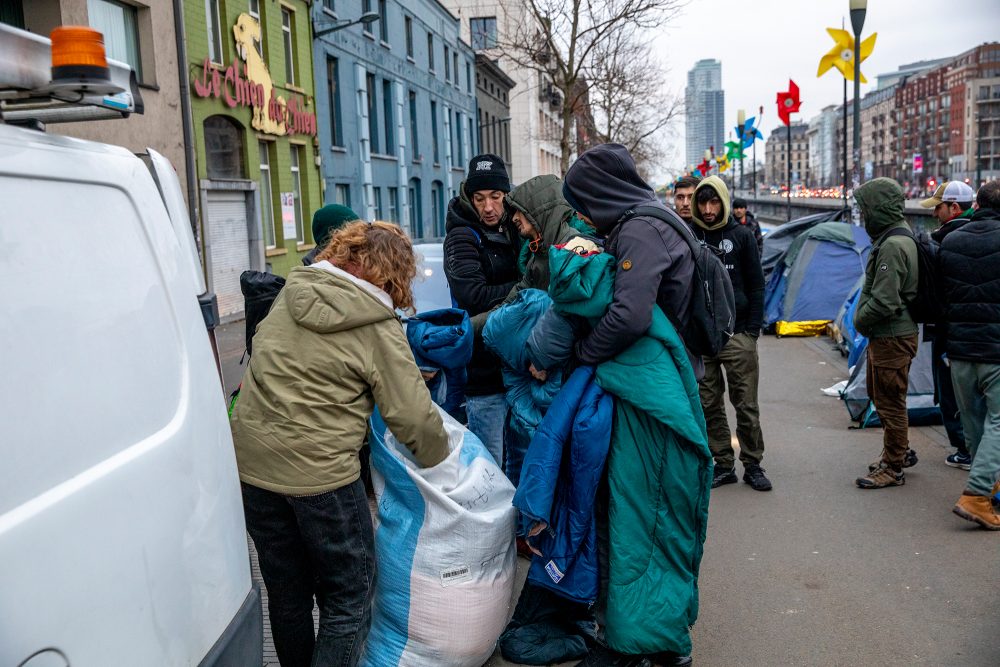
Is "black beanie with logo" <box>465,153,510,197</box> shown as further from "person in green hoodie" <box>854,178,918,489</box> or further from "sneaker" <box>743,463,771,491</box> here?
"sneaker" <box>743,463,771,491</box>

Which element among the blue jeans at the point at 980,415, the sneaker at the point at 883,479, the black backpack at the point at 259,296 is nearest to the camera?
the black backpack at the point at 259,296

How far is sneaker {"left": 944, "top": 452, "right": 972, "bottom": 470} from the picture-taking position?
6.23m

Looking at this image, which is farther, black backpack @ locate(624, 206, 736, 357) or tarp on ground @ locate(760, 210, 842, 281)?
tarp on ground @ locate(760, 210, 842, 281)

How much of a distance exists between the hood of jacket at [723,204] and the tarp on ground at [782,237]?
30.4 ft

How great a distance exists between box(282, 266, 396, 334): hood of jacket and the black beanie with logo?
1806mm

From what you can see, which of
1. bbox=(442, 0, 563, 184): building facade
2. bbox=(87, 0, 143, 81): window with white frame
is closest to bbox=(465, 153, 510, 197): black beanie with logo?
bbox=(87, 0, 143, 81): window with white frame

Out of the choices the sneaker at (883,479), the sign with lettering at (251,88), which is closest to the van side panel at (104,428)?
the sneaker at (883,479)

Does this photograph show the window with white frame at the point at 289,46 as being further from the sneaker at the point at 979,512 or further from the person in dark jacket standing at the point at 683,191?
the sneaker at the point at 979,512

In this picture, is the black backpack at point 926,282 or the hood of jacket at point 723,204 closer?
the black backpack at point 926,282

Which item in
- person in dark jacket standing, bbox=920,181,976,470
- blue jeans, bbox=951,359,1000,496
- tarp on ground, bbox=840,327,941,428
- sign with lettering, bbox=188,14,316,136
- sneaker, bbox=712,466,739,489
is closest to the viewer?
blue jeans, bbox=951,359,1000,496

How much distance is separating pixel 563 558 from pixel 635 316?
0.96 m

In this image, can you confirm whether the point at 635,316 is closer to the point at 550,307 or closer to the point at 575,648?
the point at 550,307

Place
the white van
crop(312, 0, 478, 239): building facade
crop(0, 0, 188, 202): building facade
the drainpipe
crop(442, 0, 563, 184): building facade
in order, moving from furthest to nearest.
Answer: crop(442, 0, 563, 184): building facade < crop(312, 0, 478, 239): building facade < the drainpipe < crop(0, 0, 188, 202): building facade < the white van

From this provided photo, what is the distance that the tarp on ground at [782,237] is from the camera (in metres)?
15.1
